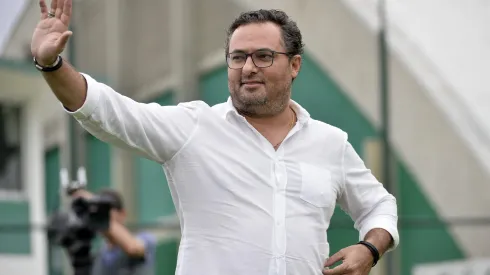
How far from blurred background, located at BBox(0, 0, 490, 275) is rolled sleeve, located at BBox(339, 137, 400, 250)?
4087 mm

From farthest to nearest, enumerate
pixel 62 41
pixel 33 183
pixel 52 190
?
pixel 33 183 < pixel 52 190 < pixel 62 41

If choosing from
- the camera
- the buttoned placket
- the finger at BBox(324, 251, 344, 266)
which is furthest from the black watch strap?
the camera

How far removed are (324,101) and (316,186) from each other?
478 cm

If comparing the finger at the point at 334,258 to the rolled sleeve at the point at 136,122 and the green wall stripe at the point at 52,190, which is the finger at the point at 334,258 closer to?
the rolled sleeve at the point at 136,122

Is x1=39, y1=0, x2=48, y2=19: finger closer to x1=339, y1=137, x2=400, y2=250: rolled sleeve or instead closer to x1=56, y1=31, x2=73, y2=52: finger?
x1=56, y1=31, x2=73, y2=52: finger

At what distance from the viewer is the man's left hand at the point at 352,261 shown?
3160 mm

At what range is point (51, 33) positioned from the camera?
2.80 m

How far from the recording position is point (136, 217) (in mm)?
8320

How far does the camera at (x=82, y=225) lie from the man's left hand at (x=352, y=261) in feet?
6.87

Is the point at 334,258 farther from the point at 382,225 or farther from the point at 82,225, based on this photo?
the point at 82,225

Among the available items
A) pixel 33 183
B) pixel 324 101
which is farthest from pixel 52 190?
pixel 324 101

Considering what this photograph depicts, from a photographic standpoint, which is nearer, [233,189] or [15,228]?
[233,189]

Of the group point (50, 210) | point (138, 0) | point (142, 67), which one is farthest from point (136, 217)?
point (138, 0)

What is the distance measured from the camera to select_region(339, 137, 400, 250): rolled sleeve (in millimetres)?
3389
